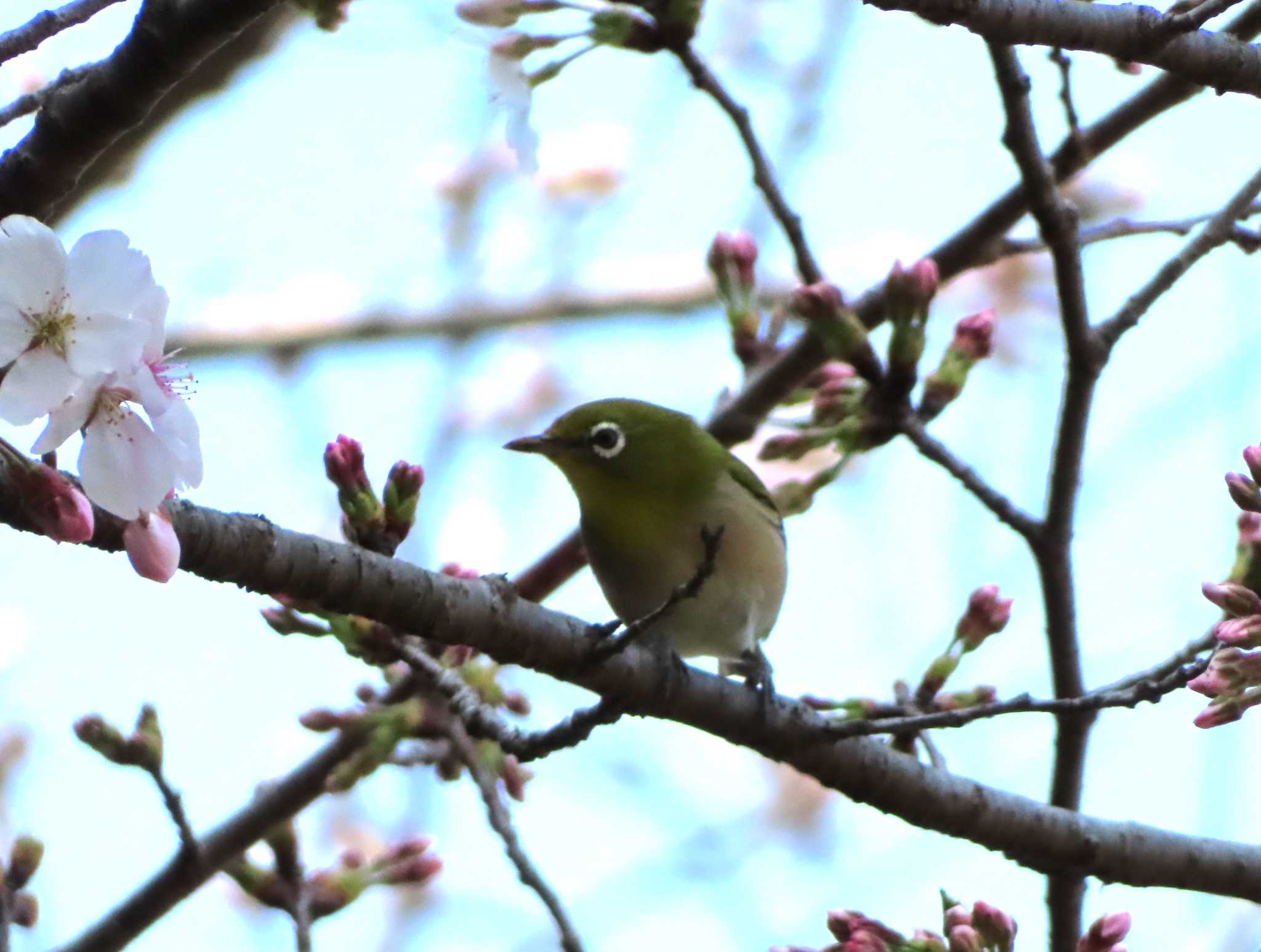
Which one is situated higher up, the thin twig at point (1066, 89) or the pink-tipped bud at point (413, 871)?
the thin twig at point (1066, 89)

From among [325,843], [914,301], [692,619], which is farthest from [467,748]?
[325,843]

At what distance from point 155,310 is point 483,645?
3.35ft

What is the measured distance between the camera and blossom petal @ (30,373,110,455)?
208 cm

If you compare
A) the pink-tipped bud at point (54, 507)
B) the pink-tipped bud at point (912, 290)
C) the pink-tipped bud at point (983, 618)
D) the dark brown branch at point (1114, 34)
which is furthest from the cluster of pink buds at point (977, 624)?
the pink-tipped bud at point (54, 507)

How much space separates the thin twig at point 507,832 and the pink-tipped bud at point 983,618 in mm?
1365

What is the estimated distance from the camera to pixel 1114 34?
2.76m

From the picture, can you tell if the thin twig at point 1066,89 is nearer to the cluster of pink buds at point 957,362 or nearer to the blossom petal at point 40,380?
the cluster of pink buds at point 957,362

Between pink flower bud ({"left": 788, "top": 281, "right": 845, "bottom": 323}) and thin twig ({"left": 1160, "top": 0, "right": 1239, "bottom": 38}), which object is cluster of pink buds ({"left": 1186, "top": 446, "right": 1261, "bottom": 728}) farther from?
pink flower bud ({"left": 788, "top": 281, "right": 845, "bottom": 323})

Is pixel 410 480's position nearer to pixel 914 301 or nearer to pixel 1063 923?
pixel 914 301

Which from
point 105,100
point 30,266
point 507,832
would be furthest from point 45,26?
point 507,832

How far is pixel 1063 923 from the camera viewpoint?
13.0ft

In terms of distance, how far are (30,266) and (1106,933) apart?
256 centimetres

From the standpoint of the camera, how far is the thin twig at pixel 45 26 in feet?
7.80

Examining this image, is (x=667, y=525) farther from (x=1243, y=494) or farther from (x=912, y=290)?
(x=1243, y=494)
